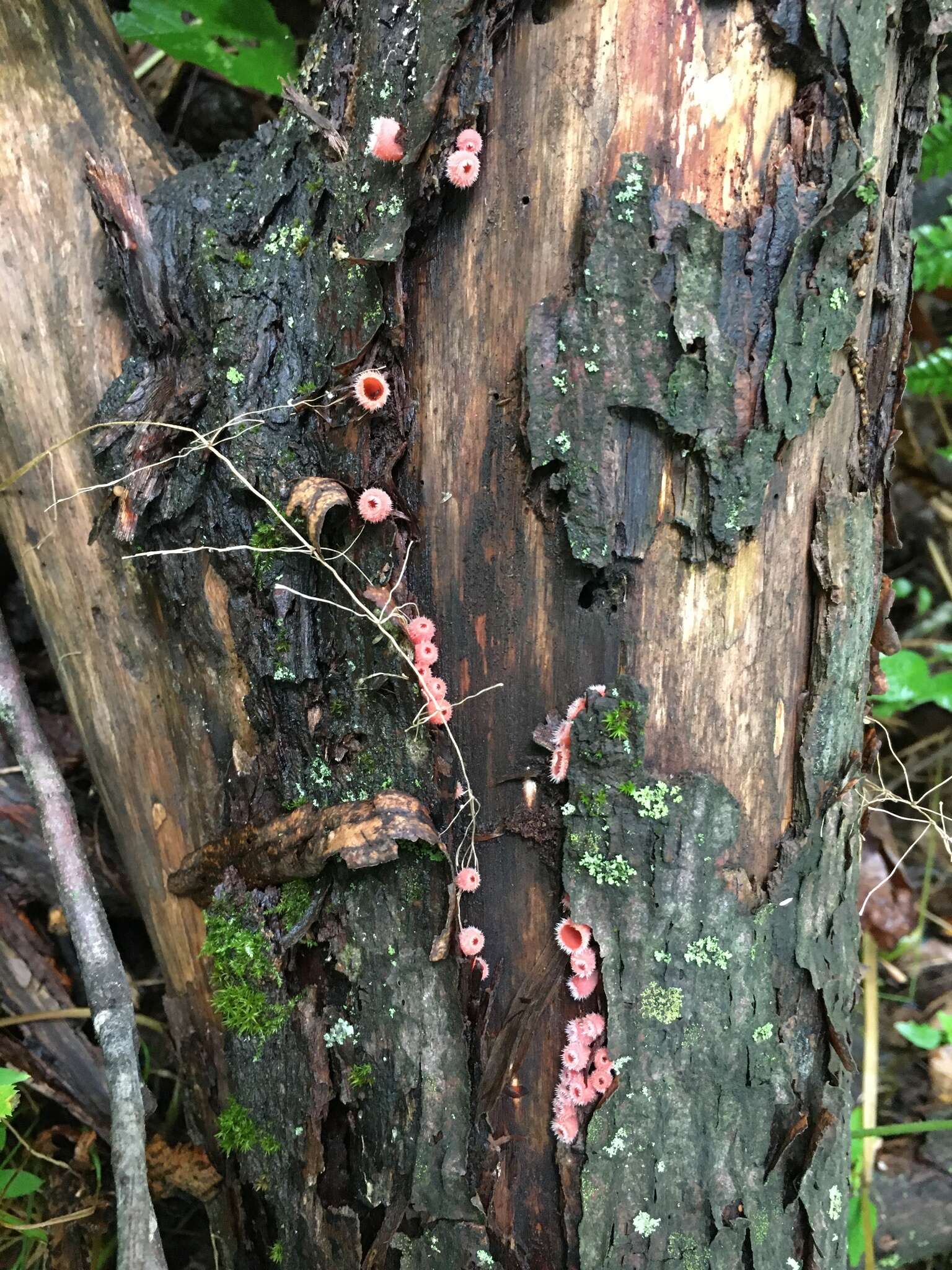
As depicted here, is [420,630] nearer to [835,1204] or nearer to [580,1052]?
[580,1052]

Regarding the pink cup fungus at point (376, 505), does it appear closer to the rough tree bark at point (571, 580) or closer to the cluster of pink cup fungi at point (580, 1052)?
the rough tree bark at point (571, 580)

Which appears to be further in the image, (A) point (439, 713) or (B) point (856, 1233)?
(B) point (856, 1233)

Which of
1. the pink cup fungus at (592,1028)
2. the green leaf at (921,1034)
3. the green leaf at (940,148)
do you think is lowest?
the green leaf at (921,1034)

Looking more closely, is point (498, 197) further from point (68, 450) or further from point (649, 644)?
point (68, 450)

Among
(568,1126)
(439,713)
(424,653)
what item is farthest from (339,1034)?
(424,653)

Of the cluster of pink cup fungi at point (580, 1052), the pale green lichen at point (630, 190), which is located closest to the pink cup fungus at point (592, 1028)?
the cluster of pink cup fungi at point (580, 1052)

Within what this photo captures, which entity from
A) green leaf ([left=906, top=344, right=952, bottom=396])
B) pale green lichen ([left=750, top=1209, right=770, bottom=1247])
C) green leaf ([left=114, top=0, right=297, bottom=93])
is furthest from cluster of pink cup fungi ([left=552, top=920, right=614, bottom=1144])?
green leaf ([left=906, top=344, right=952, bottom=396])
